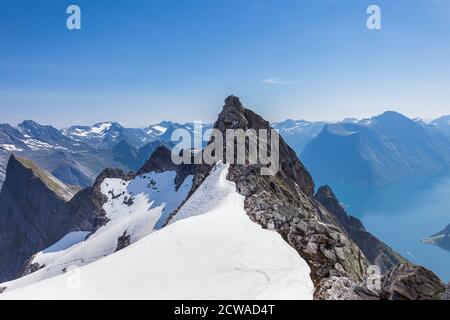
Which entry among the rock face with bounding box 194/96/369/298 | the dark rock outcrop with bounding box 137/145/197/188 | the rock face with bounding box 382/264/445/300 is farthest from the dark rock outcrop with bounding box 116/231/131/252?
the rock face with bounding box 382/264/445/300

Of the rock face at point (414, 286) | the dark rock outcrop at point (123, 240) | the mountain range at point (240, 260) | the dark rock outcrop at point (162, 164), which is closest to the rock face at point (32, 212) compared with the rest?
the dark rock outcrop at point (162, 164)

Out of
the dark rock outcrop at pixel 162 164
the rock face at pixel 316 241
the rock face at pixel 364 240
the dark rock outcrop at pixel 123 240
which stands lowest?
the rock face at pixel 364 240

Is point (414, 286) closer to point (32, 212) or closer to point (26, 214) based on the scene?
point (32, 212)

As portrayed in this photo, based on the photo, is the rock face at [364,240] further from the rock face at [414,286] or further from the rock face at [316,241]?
the rock face at [414,286]

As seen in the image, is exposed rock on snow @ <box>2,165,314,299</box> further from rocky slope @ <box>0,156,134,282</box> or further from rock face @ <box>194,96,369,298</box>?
rocky slope @ <box>0,156,134,282</box>

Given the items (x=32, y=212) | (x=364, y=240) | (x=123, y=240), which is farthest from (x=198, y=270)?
(x=32, y=212)
